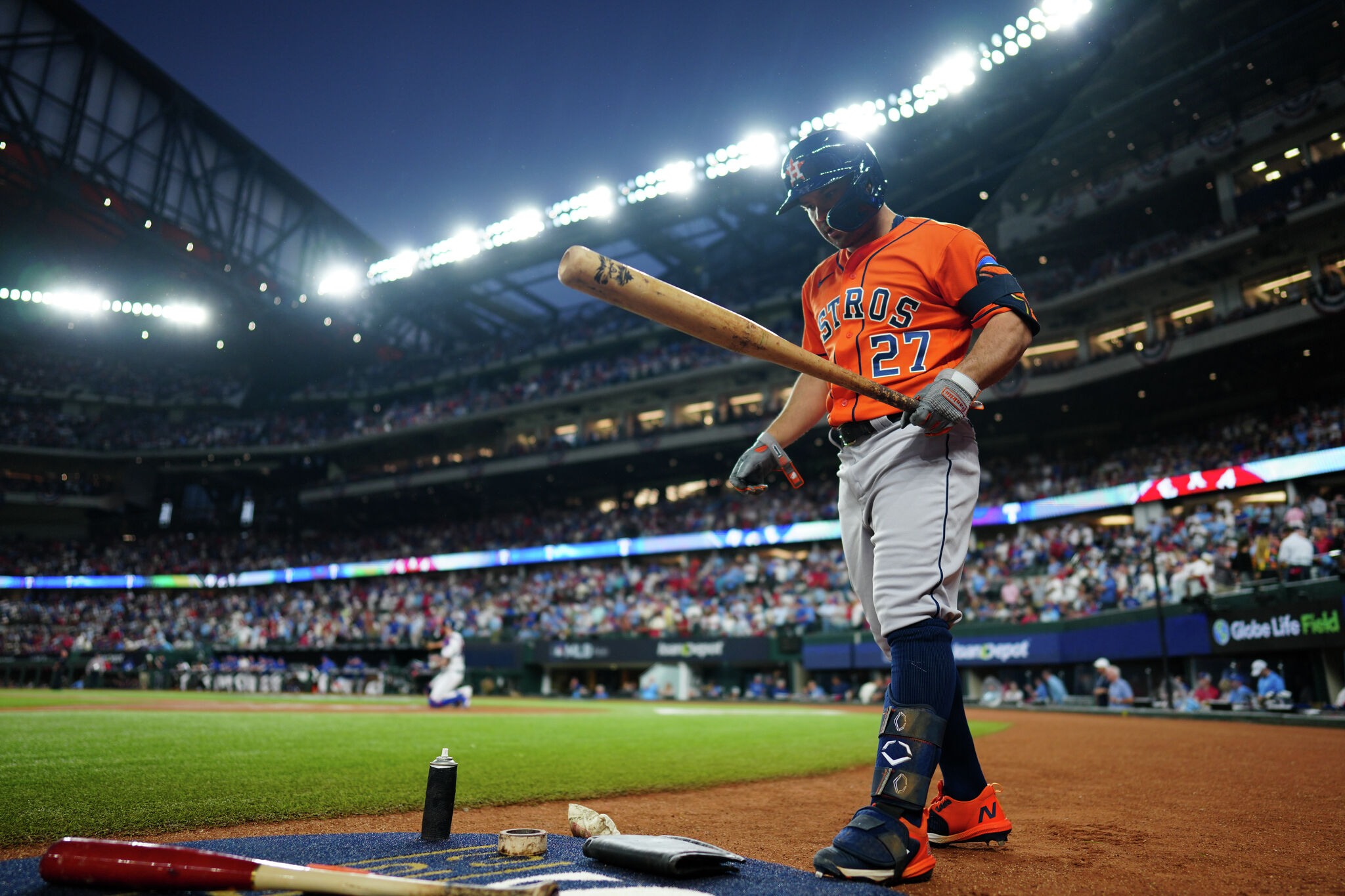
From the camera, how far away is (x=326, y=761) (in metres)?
5.08

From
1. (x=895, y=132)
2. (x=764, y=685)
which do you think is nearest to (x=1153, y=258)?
(x=895, y=132)

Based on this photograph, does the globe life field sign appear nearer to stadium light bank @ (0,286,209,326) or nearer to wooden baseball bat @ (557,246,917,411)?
wooden baseball bat @ (557,246,917,411)

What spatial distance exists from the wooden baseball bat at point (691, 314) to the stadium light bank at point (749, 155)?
53.5 ft

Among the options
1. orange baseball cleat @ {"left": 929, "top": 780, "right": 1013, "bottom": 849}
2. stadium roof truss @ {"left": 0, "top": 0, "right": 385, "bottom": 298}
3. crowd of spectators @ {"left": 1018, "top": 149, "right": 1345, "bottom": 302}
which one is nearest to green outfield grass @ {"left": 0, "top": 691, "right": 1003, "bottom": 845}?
orange baseball cleat @ {"left": 929, "top": 780, "right": 1013, "bottom": 849}

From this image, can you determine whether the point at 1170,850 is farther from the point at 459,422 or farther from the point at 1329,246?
the point at 459,422

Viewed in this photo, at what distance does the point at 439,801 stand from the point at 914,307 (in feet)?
7.43

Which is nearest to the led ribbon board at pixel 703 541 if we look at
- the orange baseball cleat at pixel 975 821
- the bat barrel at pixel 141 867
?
the orange baseball cleat at pixel 975 821

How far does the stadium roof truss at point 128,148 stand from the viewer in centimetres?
2609

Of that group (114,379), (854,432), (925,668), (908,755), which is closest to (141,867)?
(908,755)

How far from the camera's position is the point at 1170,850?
2.54 metres

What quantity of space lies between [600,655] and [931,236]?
941 inches

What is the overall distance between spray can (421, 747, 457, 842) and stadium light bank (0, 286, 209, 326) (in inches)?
1639

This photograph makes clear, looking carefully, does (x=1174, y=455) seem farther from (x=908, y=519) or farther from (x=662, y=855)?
(x=662, y=855)

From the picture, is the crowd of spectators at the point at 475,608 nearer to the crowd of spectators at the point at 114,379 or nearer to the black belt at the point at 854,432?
the crowd of spectators at the point at 114,379
